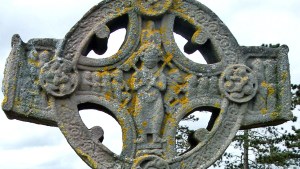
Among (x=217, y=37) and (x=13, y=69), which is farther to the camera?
(x=217, y=37)

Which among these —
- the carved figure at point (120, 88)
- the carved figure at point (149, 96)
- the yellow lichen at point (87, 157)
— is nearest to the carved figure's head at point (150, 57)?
the carved figure at point (149, 96)

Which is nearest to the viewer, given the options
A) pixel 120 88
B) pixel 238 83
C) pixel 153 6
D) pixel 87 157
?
pixel 87 157

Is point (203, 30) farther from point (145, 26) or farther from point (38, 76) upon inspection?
point (38, 76)

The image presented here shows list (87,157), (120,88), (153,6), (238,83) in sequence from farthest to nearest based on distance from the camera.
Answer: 1. (153,6)
2. (238,83)
3. (120,88)
4. (87,157)

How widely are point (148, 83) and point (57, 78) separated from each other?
2.66 feet

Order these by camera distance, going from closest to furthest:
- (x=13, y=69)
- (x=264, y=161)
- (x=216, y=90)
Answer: (x=13, y=69) → (x=216, y=90) → (x=264, y=161)

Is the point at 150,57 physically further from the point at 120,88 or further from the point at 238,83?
the point at 238,83

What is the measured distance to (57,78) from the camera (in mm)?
5301

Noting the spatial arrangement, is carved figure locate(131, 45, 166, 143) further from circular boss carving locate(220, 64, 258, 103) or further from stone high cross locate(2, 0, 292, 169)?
circular boss carving locate(220, 64, 258, 103)

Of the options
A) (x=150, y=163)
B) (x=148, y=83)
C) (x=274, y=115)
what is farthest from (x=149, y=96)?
(x=274, y=115)

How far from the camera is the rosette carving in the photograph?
5.29 m

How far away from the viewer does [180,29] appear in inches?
231

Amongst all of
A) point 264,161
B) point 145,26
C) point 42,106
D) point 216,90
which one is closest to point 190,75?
point 216,90

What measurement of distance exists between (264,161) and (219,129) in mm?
15762
